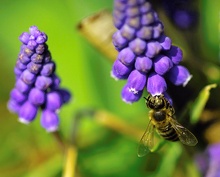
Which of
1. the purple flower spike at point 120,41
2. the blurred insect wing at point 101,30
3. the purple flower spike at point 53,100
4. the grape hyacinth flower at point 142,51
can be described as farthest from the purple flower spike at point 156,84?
the blurred insect wing at point 101,30

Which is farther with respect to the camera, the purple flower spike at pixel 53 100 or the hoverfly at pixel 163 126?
the purple flower spike at pixel 53 100

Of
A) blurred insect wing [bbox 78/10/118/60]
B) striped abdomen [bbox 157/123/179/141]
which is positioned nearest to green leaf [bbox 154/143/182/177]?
striped abdomen [bbox 157/123/179/141]

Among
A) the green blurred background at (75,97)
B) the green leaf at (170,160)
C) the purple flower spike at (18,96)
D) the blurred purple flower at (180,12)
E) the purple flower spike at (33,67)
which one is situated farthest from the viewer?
the green blurred background at (75,97)

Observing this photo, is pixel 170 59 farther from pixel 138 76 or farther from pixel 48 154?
pixel 48 154

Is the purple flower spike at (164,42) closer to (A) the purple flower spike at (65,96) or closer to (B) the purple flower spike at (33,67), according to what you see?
(B) the purple flower spike at (33,67)

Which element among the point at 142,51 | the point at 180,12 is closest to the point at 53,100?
the point at 142,51

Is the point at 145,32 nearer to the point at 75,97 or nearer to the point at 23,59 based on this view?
the point at 23,59
